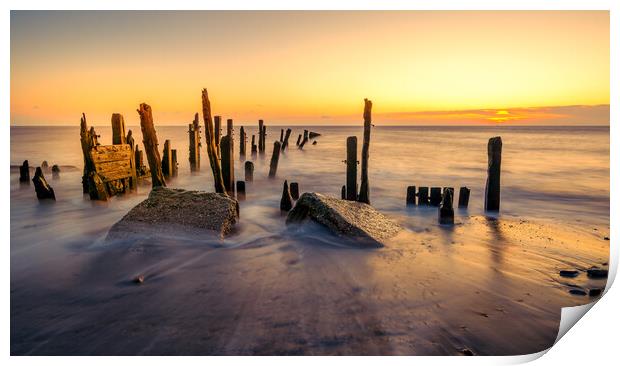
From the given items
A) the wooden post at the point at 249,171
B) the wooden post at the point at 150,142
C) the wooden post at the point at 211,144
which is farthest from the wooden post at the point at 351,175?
the wooden post at the point at 249,171

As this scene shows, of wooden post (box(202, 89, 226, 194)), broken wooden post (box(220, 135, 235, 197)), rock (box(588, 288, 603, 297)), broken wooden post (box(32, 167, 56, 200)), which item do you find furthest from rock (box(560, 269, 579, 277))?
broken wooden post (box(32, 167, 56, 200))

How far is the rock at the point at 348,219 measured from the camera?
688 centimetres

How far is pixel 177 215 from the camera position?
716 cm

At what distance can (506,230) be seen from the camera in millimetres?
8180

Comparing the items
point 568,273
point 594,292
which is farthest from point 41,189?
point 594,292

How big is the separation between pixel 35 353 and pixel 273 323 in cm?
223

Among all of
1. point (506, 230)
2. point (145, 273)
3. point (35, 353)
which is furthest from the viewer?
point (506, 230)

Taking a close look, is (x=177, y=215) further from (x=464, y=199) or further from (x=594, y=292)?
(x=464, y=199)

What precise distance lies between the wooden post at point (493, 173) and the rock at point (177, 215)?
20.1 ft

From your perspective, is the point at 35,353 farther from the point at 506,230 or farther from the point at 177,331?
the point at 506,230

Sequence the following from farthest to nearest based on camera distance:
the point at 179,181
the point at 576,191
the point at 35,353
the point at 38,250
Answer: the point at 179,181, the point at 576,191, the point at 38,250, the point at 35,353

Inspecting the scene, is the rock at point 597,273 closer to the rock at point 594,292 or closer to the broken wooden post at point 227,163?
the rock at point 594,292

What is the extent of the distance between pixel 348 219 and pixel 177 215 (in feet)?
10.1
